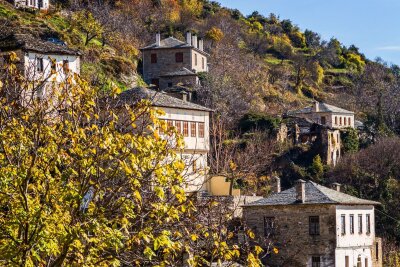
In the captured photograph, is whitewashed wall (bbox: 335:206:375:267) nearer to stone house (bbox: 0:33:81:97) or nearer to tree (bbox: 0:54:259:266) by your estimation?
stone house (bbox: 0:33:81:97)

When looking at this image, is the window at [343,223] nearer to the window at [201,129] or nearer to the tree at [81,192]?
the window at [201,129]

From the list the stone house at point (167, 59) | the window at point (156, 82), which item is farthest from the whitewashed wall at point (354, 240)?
the stone house at point (167, 59)

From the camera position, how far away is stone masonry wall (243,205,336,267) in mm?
50625

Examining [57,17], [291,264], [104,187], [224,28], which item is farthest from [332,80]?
[104,187]

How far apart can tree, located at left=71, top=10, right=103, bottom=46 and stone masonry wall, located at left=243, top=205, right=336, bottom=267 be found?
35.2 meters

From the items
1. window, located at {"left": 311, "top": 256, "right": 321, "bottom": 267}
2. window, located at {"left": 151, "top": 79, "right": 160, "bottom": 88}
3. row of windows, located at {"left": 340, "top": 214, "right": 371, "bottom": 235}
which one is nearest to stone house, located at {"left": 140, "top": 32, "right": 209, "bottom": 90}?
window, located at {"left": 151, "top": 79, "right": 160, "bottom": 88}

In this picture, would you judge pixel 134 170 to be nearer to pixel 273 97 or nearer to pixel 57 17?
pixel 57 17

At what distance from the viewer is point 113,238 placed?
15.3 metres

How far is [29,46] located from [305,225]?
19.5 metres

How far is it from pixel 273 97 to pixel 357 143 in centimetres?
2003

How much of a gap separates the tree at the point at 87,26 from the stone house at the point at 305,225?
34.1 meters

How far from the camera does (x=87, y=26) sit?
271ft

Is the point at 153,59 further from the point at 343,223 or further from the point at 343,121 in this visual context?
the point at 343,223

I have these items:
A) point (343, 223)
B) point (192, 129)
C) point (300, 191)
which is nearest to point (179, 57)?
point (192, 129)
